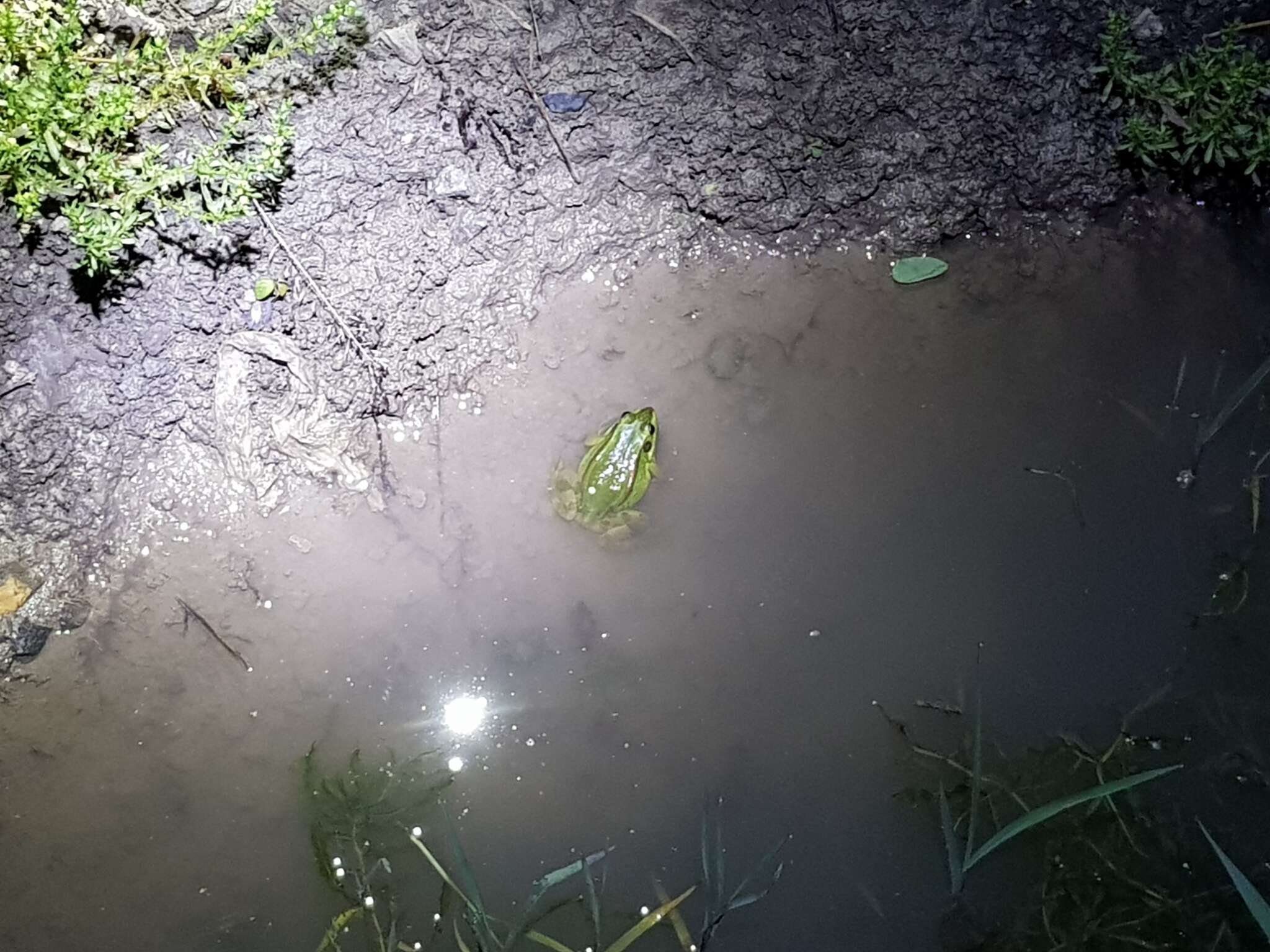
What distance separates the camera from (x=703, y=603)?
8.84 ft

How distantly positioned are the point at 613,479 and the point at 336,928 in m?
1.38

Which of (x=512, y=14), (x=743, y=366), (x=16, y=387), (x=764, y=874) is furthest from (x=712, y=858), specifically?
(x=512, y=14)

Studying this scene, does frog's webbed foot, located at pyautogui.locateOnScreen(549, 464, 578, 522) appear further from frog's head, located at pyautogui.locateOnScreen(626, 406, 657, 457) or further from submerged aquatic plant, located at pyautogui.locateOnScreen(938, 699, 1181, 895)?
submerged aquatic plant, located at pyautogui.locateOnScreen(938, 699, 1181, 895)

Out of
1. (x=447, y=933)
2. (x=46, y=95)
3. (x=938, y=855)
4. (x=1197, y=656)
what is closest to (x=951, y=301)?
(x=1197, y=656)

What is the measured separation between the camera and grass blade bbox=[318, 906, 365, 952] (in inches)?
95.2


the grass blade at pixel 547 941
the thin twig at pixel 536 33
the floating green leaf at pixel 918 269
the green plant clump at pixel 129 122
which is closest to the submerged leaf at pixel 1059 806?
the grass blade at pixel 547 941

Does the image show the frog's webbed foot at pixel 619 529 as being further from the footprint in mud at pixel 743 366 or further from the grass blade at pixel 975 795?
the grass blade at pixel 975 795

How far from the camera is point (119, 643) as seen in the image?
2.63 metres

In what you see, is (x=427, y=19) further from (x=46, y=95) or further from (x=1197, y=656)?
(x=1197, y=656)

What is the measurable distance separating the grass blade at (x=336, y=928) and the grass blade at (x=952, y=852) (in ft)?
4.99

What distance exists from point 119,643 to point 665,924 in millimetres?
1701

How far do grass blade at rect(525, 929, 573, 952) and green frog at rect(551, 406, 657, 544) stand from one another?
1.07 metres

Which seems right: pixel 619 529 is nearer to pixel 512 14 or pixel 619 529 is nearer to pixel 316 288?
pixel 316 288

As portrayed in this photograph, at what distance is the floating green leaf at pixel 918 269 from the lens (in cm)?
286
